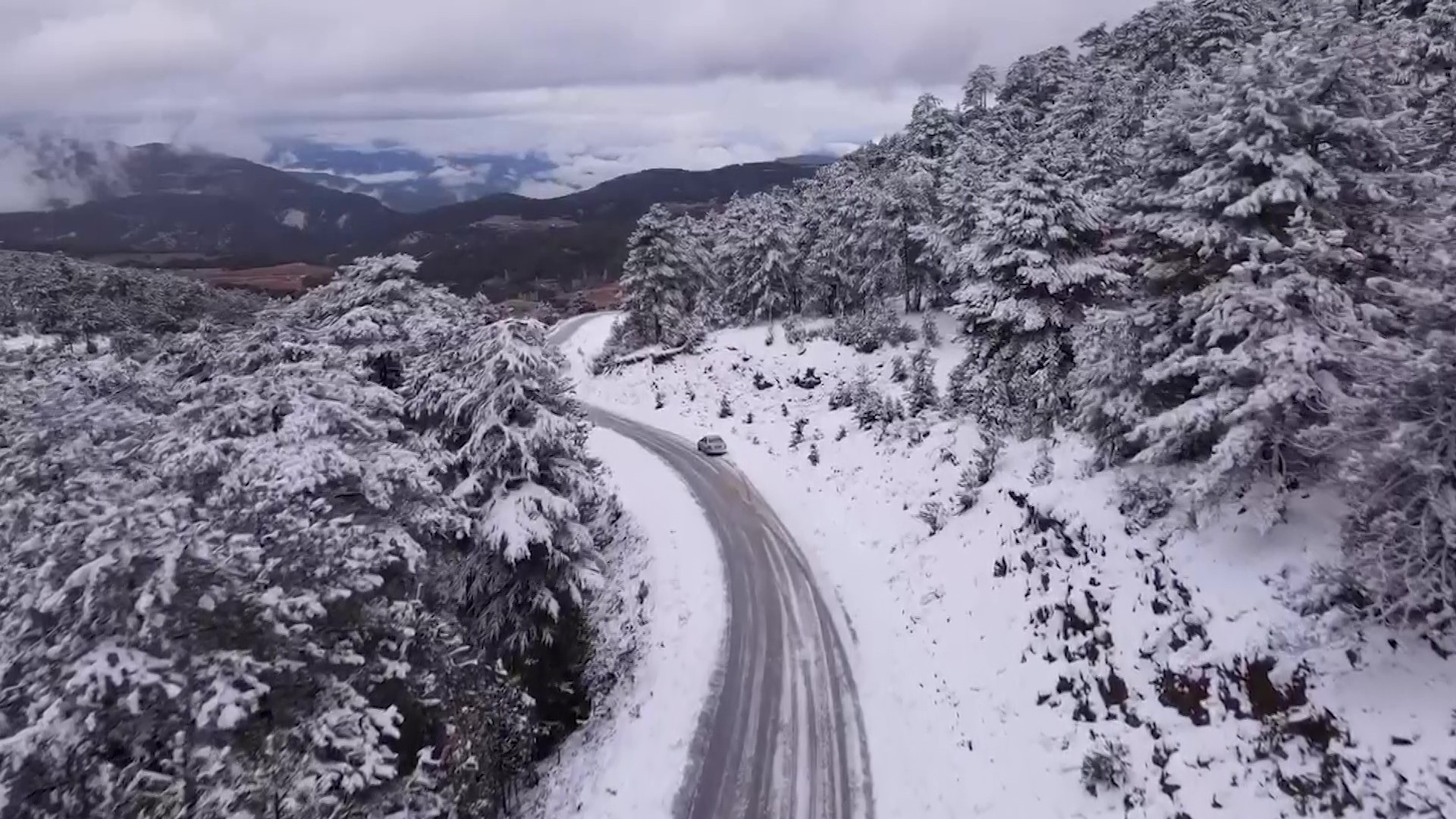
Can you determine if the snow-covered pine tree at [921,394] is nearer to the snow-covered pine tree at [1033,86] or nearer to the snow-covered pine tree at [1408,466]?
the snow-covered pine tree at [1408,466]

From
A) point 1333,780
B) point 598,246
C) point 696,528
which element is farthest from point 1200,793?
point 598,246

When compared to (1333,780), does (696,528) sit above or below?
below

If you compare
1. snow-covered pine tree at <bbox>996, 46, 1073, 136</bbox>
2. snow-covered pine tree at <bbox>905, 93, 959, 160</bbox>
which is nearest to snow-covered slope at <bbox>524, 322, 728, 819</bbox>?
snow-covered pine tree at <bbox>905, 93, 959, 160</bbox>

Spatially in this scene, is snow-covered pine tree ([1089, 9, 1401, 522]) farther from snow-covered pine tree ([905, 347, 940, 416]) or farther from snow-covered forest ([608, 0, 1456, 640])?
snow-covered pine tree ([905, 347, 940, 416])

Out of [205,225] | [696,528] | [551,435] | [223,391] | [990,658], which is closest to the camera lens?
[223,391]

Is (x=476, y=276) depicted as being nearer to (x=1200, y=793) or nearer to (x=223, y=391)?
(x=223, y=391)

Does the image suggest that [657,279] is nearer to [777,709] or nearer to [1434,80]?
[777,709]

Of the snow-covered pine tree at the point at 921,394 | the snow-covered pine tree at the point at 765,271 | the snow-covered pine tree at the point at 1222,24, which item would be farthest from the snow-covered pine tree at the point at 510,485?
the snow-covered pine tree at the point at 1222,24
